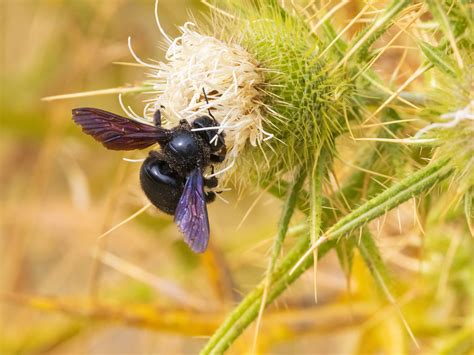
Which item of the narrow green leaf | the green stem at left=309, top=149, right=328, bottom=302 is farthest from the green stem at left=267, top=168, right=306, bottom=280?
the narrow green leaf

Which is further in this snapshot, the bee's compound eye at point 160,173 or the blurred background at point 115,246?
the blurred background at point 115,246

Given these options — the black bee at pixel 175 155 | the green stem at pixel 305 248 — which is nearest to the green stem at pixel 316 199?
the green stem at pixel 305 248

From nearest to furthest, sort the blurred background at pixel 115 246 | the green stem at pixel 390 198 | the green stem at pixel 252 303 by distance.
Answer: the green stem at pixel 390 198
the green stem at pixel 252 303
the blurred background at pixel 115 246

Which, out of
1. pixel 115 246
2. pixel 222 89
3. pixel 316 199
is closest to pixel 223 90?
pixel 222 89

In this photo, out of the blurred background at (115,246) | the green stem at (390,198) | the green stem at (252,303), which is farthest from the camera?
the blurred background at (115,246)

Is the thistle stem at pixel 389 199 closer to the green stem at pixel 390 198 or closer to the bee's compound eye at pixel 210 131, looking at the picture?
the green stem at pixel 390 198

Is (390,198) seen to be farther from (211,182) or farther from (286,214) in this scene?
(211,182)
